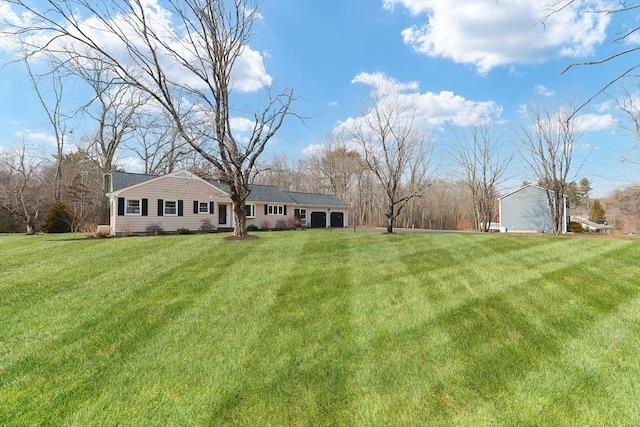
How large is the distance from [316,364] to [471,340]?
1.75 m

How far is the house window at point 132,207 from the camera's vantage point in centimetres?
1712

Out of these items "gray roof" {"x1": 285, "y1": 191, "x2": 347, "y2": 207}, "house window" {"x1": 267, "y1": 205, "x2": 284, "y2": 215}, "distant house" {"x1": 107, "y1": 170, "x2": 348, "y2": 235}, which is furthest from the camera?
"gray roof" {"x1": 285, "y1": 191, "x2": 347, "y2": 207}

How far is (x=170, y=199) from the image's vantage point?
1862 centimetres

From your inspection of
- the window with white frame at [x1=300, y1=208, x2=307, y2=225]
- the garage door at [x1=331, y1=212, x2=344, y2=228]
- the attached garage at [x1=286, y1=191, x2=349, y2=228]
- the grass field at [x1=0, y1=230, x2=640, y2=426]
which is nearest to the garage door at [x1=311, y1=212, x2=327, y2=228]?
the attached garage at [x1=286, y1=191, x2=349, y2=228]

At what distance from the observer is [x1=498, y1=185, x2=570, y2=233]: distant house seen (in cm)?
2574

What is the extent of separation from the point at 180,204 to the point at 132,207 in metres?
2.57

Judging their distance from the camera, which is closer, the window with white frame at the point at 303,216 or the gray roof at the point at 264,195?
the gray roof at the point at 264,195

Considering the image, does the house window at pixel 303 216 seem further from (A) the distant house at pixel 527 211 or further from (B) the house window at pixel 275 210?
(A) the distant house at pixel 527 211

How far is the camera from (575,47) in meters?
4.15

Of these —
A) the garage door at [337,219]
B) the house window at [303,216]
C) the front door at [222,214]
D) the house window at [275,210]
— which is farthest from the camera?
the garage door at [337,219]

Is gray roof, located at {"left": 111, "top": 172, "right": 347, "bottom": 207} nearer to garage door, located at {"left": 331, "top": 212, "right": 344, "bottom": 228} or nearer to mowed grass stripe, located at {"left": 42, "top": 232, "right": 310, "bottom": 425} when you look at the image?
garage door, located at {"left": 331, "top": 212, "right": 344, "bottom": 228}

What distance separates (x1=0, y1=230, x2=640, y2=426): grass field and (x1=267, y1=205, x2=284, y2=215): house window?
17477 millimetres

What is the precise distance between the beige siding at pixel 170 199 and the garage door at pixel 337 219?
37.4 ft

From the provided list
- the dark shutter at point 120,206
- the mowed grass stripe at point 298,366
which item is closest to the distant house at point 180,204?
the dark shutter at point 120,206
